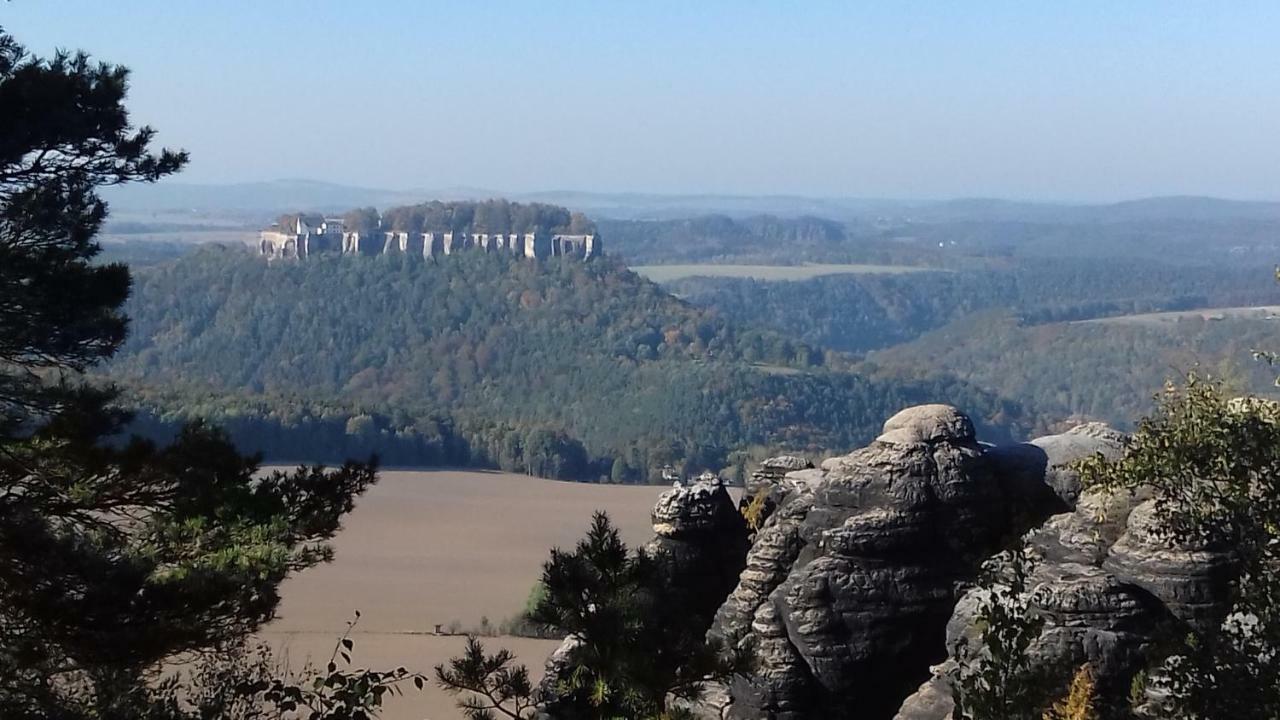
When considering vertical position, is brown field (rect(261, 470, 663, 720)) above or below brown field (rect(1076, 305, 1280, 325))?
below

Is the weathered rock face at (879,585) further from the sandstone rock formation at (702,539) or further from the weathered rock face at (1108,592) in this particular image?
the sandstone rock formation at (702,539)

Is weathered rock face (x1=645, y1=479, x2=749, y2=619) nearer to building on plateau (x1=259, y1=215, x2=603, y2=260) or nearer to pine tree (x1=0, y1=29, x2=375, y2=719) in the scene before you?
pine tree (x1=0, y1=29, x2=375, y2=719)

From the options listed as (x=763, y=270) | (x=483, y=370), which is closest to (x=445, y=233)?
(x=483, y=370)

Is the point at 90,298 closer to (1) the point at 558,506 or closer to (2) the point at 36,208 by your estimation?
(2) the point at 36,208

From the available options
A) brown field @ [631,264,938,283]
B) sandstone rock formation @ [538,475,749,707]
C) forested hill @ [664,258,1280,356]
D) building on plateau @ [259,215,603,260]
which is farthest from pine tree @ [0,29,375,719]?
brown field @ [631,264,938,283]

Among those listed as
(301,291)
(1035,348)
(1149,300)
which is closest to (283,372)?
(301,291)

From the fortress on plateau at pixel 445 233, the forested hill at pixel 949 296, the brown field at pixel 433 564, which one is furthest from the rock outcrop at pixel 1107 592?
the forested hill at pixel 949 296
